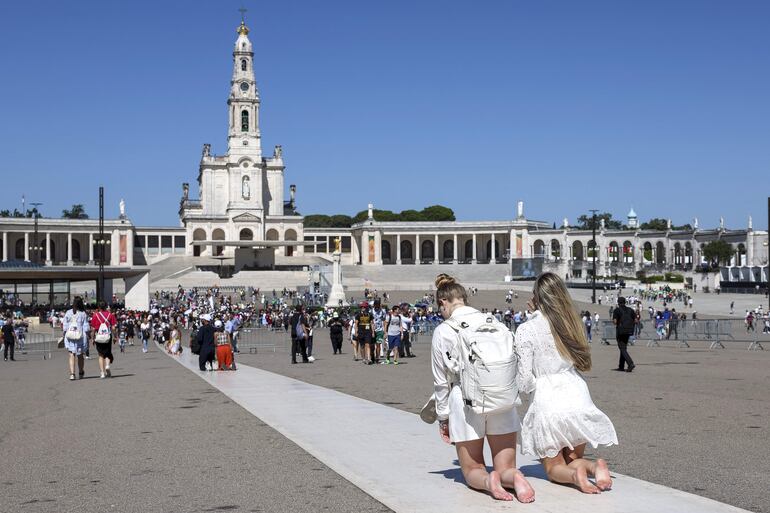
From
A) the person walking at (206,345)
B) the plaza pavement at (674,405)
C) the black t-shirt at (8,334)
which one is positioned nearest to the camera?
the plaza pavement at (674,405)

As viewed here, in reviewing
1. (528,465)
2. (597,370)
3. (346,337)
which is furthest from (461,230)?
(528,465)

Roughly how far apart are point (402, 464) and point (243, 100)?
364 ft

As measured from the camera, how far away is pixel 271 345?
103 ft

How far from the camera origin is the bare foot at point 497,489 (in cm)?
596

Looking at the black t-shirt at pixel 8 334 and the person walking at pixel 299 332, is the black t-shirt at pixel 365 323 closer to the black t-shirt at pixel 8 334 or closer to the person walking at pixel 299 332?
the person walking at pixel 299 332

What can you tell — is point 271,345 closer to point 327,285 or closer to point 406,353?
point 406,353

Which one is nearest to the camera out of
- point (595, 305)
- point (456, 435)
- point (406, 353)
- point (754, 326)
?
point (456, 435)

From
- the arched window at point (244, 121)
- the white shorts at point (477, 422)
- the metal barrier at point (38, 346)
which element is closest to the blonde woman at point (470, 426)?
the white shorts at point (477, 422)

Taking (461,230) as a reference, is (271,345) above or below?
below

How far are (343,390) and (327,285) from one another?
59007mm

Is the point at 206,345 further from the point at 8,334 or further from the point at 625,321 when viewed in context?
the point at 8,334

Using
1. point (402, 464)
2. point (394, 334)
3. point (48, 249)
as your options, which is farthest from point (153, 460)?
point (48, 249)

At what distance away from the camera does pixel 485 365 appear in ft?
19.6

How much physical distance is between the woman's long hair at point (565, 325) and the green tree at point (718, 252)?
355ft
